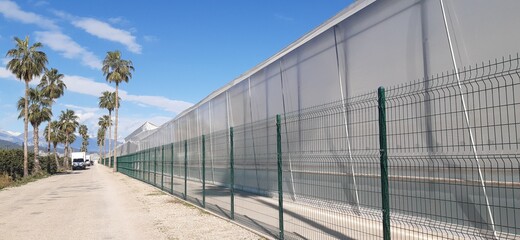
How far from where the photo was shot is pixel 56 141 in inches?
3118

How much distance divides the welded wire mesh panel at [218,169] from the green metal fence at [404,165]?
198 centimetres

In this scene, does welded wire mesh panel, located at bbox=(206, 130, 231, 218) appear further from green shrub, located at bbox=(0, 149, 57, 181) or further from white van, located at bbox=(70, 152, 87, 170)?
white van, located at bbox=(70, 152, 87, 170)

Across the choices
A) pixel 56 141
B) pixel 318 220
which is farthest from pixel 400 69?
pixel 56 141

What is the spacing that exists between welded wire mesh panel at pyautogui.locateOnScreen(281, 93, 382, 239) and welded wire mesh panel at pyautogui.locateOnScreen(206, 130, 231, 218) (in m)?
6.09

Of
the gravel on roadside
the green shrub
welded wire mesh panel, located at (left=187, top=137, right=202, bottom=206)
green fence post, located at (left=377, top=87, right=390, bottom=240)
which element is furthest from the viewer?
the green shrub

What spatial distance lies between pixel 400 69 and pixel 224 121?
1355 cm

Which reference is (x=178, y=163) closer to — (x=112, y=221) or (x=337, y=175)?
(x=112, y=221)

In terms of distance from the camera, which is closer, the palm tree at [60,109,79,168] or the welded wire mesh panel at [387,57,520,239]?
the welded wire mesh panel at [387,57,520,239]

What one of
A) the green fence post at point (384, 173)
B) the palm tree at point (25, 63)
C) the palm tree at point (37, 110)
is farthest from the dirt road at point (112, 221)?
the palm tree at point (37, 110)

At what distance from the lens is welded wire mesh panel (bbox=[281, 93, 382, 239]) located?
7863 mm

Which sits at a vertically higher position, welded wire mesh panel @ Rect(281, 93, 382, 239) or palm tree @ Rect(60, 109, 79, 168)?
palm tree @ Rect(60, 109, 79, 168)

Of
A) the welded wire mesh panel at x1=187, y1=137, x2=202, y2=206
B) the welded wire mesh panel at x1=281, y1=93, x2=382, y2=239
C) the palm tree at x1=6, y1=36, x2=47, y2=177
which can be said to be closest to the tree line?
the palm tree at x1=6, y1=36, x2=47, y2=177

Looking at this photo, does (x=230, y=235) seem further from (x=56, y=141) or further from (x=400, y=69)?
(x=56, y=141)

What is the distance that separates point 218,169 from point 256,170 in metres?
5.09
